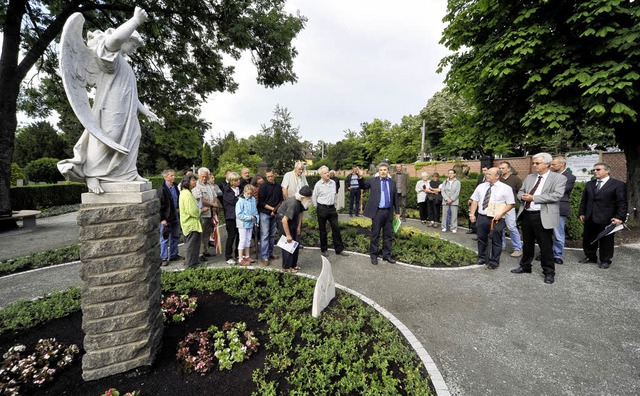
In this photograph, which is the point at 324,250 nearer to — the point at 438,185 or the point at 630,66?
the point at 438,185

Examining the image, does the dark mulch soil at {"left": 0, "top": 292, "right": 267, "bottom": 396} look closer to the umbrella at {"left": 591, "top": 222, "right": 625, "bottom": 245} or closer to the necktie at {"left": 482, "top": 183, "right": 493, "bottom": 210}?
the necktie at {"left": 482, "top": 183, "right": 493, "bottom": 210}

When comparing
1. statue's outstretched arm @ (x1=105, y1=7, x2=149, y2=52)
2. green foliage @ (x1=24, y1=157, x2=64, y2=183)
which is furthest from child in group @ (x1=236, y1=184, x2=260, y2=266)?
green foliage @ (x1=24, y1=157, x2=64, y2=183)

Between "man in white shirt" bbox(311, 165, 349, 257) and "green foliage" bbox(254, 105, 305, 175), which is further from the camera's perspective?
"green foliage" bbox(254, 105, 305, 175)

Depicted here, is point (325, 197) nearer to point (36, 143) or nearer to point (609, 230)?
point (609, 230)

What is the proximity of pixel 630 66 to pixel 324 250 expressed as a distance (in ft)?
28.4

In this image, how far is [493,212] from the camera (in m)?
5.51

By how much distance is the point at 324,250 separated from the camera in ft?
22.6

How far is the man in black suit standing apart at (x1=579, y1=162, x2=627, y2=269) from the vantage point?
5.38 meters

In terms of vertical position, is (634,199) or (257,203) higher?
(257,203)

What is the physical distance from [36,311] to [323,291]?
416 centimetres

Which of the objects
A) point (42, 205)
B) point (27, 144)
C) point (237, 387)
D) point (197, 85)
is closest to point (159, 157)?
point (27, 144)

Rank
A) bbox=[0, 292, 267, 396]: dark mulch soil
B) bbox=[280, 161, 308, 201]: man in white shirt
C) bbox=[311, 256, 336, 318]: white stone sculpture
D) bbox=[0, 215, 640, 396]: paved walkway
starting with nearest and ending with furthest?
1. bbox=[0, 292, 267, 396]: dark mulch soil
2. bbox=[0, 215, 640, 396]: paved walkway
3. bbox=[311, 256, 336, 318]: white stone sculpture
4. bbox=[280, 161, 308, 201]: man in white shirt

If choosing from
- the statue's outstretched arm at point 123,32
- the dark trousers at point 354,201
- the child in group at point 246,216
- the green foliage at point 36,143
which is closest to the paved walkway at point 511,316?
the child in group at point 246,216

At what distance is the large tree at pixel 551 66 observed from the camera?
6602 millimetres
